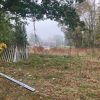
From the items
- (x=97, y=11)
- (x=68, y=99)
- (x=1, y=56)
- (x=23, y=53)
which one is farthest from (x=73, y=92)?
(x=97, y=11)

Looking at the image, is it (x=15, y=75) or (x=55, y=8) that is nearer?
(x=15, y=75)

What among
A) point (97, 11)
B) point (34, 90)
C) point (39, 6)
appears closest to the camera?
point (34, 90)

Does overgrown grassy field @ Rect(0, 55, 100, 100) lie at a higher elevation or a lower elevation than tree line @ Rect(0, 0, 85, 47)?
lower

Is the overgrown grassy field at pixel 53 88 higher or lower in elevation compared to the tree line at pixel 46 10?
lower

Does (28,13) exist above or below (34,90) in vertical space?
above

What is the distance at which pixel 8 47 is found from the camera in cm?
2006

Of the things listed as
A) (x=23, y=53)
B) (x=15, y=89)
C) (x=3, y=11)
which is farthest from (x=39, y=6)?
(x=15, y=89)

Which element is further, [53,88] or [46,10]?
[46,10]

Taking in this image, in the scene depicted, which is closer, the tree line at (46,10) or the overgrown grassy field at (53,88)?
the overgrown grassy field at (53,88)

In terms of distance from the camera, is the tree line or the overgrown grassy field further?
the tree line

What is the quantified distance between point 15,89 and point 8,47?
33.1 ft

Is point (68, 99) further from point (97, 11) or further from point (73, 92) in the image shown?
point (97, 11)

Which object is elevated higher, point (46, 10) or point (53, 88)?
point (46, 10)

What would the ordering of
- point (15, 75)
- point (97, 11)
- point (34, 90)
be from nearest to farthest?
point (34, 90) < point (15, 75) < point (97, 11)
